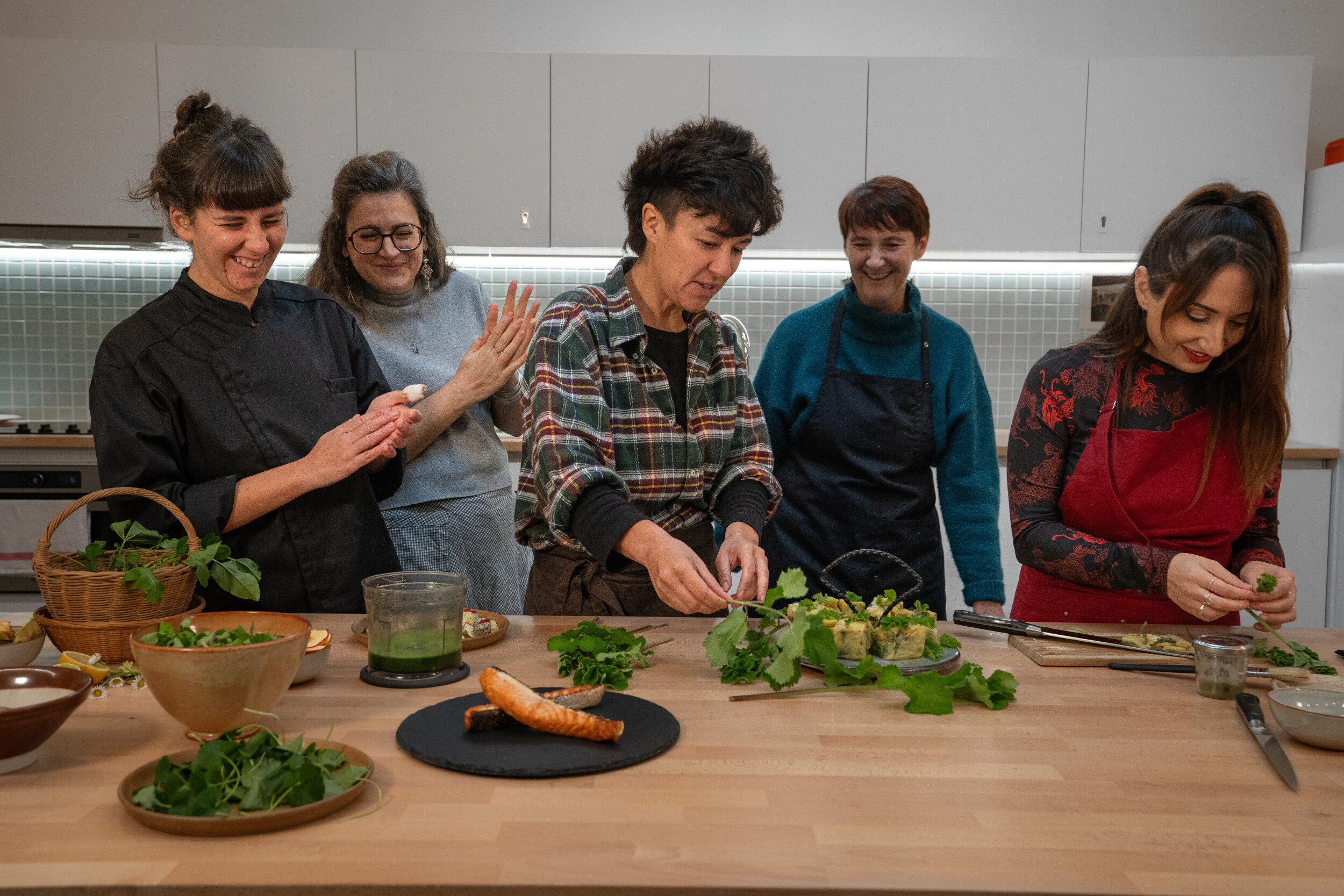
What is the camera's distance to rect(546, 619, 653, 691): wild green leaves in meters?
1.28

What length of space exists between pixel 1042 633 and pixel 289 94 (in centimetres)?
324

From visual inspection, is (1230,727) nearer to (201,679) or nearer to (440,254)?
(201,679)

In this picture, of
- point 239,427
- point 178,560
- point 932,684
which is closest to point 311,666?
point 178,560

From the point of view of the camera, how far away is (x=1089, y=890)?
802 mm

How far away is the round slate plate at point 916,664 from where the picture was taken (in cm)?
131

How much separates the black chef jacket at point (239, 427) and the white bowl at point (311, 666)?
37 centimetres

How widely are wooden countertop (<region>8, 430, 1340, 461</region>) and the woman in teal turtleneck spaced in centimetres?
93

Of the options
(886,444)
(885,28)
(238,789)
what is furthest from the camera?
(885,28)

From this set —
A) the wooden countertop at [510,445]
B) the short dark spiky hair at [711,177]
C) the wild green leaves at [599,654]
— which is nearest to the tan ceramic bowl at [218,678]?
the wild green leaves at [599,654]

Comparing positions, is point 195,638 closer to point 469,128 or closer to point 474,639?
point 474,639

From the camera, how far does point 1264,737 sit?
1.11 m

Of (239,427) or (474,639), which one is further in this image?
(239,427)

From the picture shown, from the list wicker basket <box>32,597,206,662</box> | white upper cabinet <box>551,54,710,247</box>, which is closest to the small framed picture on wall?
white upper cabinet <box>551,54,710,247</box>

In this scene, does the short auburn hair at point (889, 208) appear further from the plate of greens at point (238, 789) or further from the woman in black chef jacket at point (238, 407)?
the plate of greens at point (238, 789)
